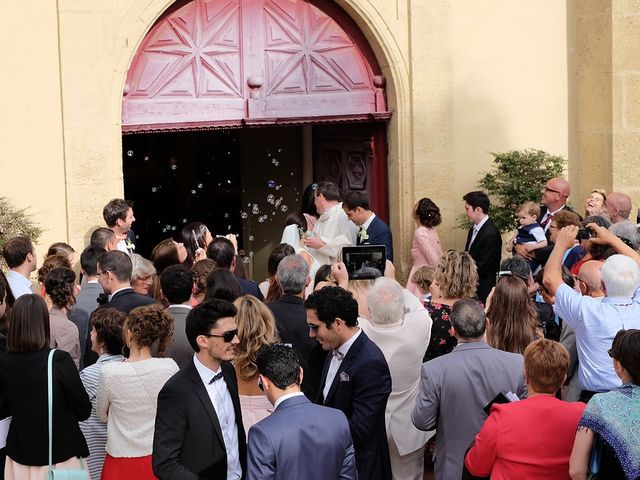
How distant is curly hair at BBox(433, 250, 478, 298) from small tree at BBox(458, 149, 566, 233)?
5.07 meters

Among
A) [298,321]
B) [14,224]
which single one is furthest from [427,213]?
[298,321]

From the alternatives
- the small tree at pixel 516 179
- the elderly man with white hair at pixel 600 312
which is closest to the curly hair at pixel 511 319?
the elderly man with white hair at pixel 600 312

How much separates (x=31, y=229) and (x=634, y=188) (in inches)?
257

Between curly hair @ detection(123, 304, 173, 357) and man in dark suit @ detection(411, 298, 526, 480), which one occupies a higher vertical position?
curly hair @ detection(123, 304, 173, 357)

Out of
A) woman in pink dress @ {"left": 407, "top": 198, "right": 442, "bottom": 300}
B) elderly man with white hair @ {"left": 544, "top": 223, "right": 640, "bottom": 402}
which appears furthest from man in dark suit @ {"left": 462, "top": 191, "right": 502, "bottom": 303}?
elderly man with white hair @ {"left": 544, "top": 223, "right": 640, "bottom": 402}

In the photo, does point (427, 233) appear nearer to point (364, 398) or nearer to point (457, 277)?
point (457, 277)

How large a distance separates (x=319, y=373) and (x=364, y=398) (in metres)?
0.84

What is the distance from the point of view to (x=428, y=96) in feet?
41.2

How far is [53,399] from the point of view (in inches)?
246

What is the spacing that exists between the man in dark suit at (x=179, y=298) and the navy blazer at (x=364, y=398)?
1.14 metres

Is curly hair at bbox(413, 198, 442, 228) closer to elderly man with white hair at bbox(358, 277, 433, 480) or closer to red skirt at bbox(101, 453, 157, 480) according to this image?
elderly man with white hair at bbox(358, 277, 433, 480)

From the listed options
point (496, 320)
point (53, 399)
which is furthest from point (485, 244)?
→ point (53, 399)

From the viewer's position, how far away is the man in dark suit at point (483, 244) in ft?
36.7

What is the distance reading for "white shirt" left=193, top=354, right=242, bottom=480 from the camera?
5.44 m
